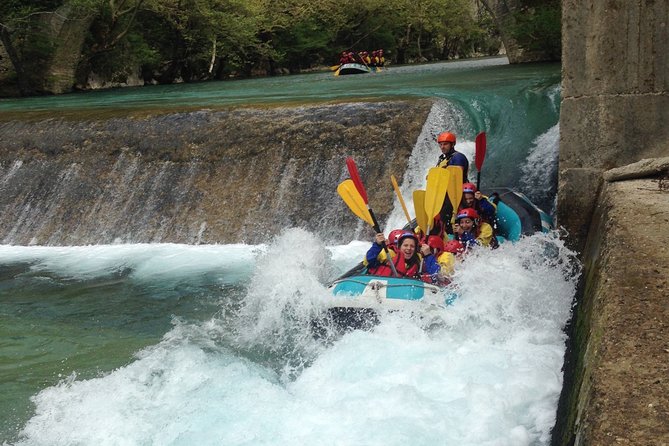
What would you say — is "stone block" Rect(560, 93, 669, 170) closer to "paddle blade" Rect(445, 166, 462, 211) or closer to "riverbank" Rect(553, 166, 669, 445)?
"paddle blade" Rect(445, 166, 462, 211)

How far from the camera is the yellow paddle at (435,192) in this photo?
272 inches

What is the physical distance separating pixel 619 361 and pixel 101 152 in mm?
9889

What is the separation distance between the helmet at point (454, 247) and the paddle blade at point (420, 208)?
42 centimetres

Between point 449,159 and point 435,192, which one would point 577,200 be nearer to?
point 435,192

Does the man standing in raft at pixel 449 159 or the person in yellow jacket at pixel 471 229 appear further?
the man standing in raft at pixel 449 159

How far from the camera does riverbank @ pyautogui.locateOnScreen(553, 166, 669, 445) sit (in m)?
2.75

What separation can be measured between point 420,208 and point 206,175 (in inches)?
182

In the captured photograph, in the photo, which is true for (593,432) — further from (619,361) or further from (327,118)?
(327,118)

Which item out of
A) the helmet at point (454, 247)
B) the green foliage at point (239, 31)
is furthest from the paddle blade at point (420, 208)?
the green foliage at point (239, 31)

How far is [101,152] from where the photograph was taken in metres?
11.5

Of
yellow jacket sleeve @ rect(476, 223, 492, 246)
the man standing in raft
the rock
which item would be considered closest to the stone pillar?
the rock

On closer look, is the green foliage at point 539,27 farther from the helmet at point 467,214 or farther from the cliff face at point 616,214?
the helmet at point 467,214

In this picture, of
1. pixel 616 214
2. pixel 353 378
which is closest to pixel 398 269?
pixel 353 378

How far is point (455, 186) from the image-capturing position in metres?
7.19
